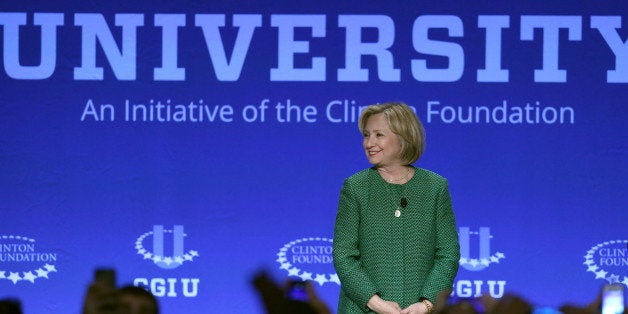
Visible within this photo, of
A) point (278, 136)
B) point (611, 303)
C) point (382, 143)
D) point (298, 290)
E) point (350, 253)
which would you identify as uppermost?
point (278, 136)

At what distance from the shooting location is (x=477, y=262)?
5.58 metres

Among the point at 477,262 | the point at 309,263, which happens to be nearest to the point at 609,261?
the point at 477,262

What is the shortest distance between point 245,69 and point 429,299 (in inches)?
101

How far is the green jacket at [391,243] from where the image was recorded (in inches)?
131

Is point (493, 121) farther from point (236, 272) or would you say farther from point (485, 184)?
point (236, 272)

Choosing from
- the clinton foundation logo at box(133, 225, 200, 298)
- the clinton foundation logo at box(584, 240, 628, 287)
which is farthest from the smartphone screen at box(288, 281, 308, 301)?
the clinton foundation logo at box(584, 240, 628, 287)

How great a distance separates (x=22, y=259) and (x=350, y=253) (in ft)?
9.40

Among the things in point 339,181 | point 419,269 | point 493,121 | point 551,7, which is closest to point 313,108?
point 339,181

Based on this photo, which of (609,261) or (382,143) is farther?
(609,261)

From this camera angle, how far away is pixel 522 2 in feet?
18.4

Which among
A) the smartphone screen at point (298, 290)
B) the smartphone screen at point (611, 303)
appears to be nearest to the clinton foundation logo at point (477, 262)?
the smartphone screen at point (298, 290)

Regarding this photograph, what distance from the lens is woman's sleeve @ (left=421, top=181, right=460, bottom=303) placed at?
10.9 feet

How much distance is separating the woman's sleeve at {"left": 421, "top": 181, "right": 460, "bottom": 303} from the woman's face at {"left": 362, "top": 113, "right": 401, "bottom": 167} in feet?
0.62

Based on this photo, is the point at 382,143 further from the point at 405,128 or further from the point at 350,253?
the point at 350,253
